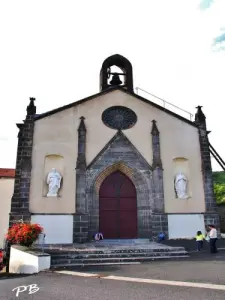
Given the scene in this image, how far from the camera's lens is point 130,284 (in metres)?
6.01

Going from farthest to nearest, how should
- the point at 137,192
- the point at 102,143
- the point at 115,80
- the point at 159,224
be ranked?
the point at 115,80 < the point at 102,143 < the point at 137,192 < the point at 159,224

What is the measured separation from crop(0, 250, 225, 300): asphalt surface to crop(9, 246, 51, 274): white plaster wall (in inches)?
16.8

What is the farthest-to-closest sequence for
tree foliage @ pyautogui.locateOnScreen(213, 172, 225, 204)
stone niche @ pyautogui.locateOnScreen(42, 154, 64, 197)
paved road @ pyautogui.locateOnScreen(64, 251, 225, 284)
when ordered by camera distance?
Answer: tree foliage @ pyautogui.locateOnScreen(213, 172, 225, 204) → stone niche @ pyautogui.locateOnScreen(42, 154, 64, 197) → paved road @ pyautogui.locateOnScreen(64, 251, 225, 284)

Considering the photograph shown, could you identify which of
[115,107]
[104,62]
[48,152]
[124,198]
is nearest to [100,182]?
[124,198]

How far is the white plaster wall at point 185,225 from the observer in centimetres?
1355

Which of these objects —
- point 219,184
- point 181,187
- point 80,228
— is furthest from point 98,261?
point 219,184

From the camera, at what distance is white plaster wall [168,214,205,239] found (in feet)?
44.4

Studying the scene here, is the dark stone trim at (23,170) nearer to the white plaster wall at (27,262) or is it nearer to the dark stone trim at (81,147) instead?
the dark stone trim at (81,147)

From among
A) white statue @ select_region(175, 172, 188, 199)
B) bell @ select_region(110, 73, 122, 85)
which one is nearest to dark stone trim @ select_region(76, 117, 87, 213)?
bell @ select_region(110, 73, 122, 85)

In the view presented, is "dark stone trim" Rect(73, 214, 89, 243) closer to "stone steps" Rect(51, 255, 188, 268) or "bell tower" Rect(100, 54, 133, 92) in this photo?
"stone steps" Rect(51, 255, 188, 268)

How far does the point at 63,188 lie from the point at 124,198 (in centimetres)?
317

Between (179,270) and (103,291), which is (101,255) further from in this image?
(103,291)

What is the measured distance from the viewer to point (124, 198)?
1448cm

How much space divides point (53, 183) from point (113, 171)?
317 cm
